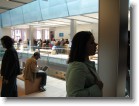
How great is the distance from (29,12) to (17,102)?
9132 mm

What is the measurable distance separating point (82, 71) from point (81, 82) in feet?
0.18

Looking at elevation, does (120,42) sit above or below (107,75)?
above

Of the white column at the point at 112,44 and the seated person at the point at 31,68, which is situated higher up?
the white column at the point at 112,44

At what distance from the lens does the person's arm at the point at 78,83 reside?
0.85m

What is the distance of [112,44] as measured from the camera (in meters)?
1.79

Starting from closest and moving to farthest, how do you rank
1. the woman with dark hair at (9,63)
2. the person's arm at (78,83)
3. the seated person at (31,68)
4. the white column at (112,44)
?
1. the person's arm at (78,83)
2. the white column at (112,44)
3. the woman with dark hair at (9,63)
4. the seated person at (31,68)

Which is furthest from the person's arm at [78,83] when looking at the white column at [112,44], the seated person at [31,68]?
the seated person at [31,68]

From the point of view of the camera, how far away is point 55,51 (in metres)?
7.98

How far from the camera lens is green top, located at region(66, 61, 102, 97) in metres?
0.85

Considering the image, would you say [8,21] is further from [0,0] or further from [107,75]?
[107,75]

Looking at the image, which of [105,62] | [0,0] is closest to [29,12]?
[0,0]

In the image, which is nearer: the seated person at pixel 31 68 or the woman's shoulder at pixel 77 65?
the woman's shoulder at pixel 77 65

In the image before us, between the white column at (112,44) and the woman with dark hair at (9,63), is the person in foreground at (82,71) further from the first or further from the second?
the woman with dark hair at (9,63)

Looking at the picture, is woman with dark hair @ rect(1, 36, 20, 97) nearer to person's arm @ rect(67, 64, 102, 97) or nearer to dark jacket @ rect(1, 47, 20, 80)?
dark jacket @ rect(1, 47, 20, 80)
